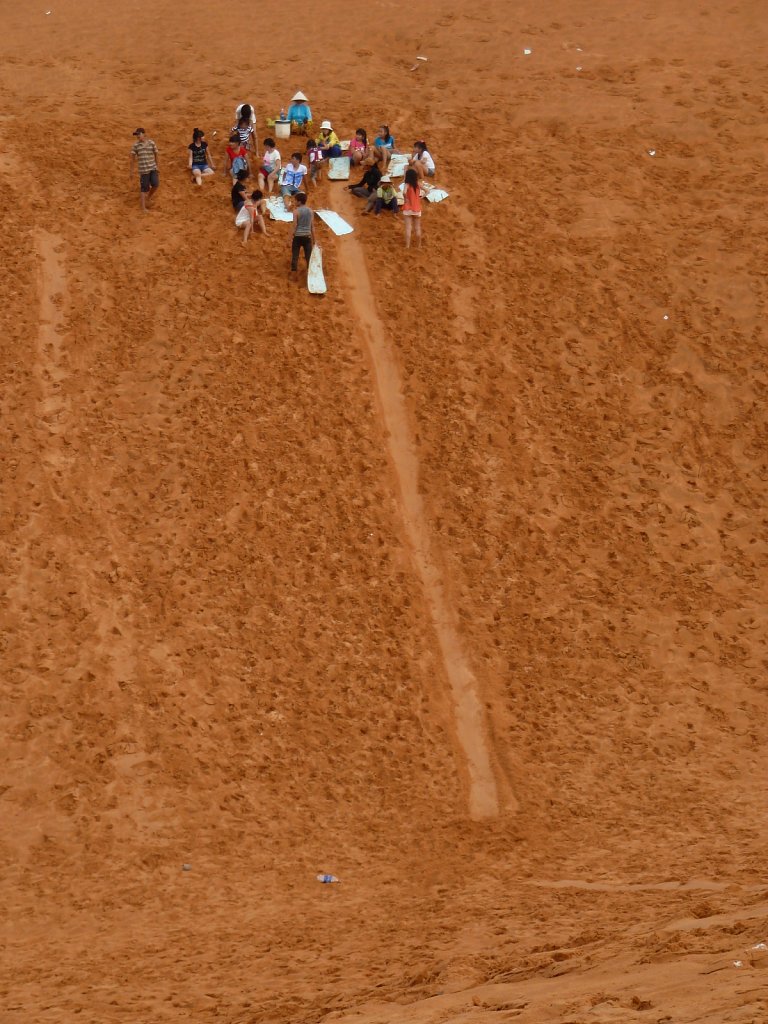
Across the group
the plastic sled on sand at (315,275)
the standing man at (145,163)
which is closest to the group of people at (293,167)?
the standing man at (145,163)

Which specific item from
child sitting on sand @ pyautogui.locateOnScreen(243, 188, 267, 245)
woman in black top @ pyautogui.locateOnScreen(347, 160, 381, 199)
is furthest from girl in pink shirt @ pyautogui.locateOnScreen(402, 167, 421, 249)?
child sitting on sand @ pyautogui.locateOnScreen(243, 188, 267, 245)

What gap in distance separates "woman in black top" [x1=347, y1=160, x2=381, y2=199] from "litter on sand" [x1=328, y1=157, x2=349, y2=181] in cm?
22

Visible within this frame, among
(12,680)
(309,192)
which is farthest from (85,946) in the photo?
(309,192)

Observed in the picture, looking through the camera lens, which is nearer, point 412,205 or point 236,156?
point 412,205

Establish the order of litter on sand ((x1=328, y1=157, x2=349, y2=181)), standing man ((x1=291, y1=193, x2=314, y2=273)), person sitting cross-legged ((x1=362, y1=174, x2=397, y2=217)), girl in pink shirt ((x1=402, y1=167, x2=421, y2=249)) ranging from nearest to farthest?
standing man ((x1=291, y1=193, x2=314, y2=273)) → girl in pink shirt ((x1=402, y1=167, x2=421, y2=249)) → person sitting cross-legged ((x1=362, y1=174, x2=397, y2=217)) → litter on sand ((x1=328, y1=157, x2=349, y2=181))

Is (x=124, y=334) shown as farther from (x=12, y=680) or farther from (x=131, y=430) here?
(x=12, y=680)

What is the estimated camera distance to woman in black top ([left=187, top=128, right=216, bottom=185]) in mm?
21250

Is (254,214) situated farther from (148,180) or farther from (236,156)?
(148,180)

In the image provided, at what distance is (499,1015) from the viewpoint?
9430 millimetres

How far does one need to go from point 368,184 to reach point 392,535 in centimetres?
682

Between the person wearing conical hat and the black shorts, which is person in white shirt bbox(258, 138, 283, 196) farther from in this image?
the black shorts

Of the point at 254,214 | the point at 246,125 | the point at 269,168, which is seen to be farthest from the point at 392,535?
the point at 246,125

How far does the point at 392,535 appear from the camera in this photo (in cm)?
1722

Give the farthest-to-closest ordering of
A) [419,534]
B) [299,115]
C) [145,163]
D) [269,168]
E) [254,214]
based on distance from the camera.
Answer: [299,115], [269,168], [145,163], [254,214], [419,534]
